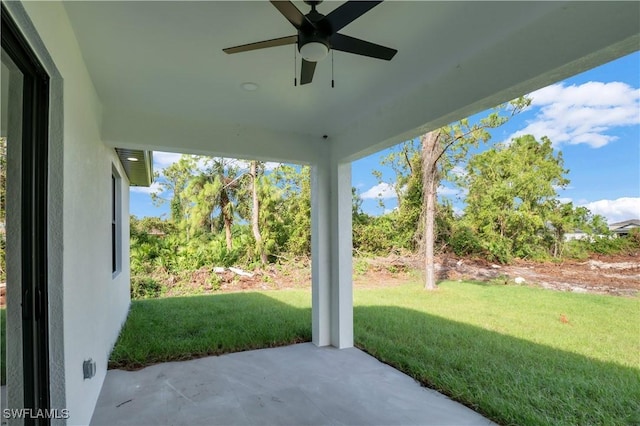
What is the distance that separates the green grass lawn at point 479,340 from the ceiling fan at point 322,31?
2678 mm

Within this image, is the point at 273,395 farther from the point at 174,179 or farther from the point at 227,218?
the point at 174,179

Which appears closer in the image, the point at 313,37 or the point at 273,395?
the point at 313,37

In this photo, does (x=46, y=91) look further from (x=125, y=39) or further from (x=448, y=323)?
(x=448, y=323)

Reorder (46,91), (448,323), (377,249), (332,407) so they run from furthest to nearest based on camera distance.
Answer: (377,249)
(448,323)
(332,407)
(46,91)

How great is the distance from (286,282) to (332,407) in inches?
261

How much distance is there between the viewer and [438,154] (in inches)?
313

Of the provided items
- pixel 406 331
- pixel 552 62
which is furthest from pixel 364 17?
pixel 406 331

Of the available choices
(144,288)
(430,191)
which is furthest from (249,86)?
(144,288)

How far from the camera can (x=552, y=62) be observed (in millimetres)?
1818

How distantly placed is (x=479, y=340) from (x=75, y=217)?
448 centimetres

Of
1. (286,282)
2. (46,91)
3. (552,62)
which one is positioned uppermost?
(552,62)

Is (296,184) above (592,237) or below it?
above

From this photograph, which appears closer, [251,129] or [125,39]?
[125,39]

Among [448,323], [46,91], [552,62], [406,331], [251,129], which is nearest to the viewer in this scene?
[46,91]
